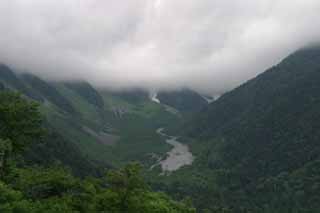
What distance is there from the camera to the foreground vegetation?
5790cm

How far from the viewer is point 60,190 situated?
63.8 m

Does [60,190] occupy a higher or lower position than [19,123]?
lower

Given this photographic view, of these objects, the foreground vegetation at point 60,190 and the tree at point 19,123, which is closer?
the foreground vegetation at point 60,190

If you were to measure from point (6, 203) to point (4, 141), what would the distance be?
12.0m

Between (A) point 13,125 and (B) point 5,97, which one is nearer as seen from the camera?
(A) point 13,125

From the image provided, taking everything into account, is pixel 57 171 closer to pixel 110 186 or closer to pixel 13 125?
pixel 110 186

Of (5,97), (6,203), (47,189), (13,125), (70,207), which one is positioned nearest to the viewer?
(6,203)

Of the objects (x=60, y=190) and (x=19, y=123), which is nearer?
(x=60, y=190)

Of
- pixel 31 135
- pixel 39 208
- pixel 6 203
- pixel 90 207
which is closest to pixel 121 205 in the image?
pixel 90 207

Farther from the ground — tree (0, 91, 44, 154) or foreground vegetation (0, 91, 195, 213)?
tree (0, 91, 44, 154)

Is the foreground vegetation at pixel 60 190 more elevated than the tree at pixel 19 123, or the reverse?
the tree at pixel 19 123

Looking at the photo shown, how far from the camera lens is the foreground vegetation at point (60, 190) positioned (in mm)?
57900

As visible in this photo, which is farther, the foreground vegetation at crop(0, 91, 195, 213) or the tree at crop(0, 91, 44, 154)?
the tree at crop(0, 91, 44, 154)

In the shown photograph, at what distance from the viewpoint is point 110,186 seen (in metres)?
64.3
